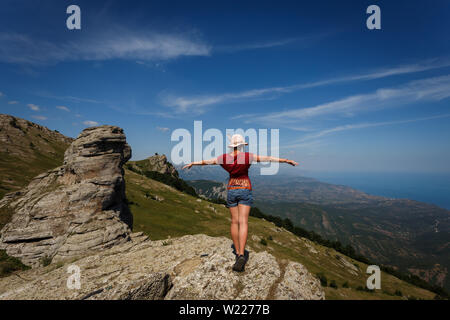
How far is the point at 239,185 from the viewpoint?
8281mm

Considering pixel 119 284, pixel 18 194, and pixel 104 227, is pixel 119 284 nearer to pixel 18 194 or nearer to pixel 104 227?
pixel 104 227

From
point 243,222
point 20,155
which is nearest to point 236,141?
point 243,222

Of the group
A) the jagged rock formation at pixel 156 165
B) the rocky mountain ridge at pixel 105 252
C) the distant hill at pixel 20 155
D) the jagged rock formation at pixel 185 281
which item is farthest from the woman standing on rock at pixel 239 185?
the jagged rock formation at pixel 156 165

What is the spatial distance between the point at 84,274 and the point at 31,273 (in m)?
12.5

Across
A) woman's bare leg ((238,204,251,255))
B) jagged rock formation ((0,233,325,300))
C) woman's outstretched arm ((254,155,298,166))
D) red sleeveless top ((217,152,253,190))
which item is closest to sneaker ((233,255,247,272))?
jagged rock formation ((0,233,325,300))

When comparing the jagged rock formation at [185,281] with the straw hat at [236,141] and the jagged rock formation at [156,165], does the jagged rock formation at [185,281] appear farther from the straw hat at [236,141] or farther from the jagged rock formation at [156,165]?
the jagged rock formation at [156,165]

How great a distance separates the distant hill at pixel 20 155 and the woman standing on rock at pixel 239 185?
44978mm

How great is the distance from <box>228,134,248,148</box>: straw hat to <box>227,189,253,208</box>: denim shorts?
1923 mm

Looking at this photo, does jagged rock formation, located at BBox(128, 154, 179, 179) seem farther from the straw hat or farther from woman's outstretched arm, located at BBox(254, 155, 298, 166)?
woman's outstretched arm, located at BBox(254, 155, 298, 166)

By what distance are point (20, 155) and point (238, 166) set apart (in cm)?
9283

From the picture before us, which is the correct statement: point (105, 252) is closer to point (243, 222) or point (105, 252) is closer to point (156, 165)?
point (243, 222)

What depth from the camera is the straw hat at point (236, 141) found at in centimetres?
814

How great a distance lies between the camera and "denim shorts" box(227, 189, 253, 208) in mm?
8164
